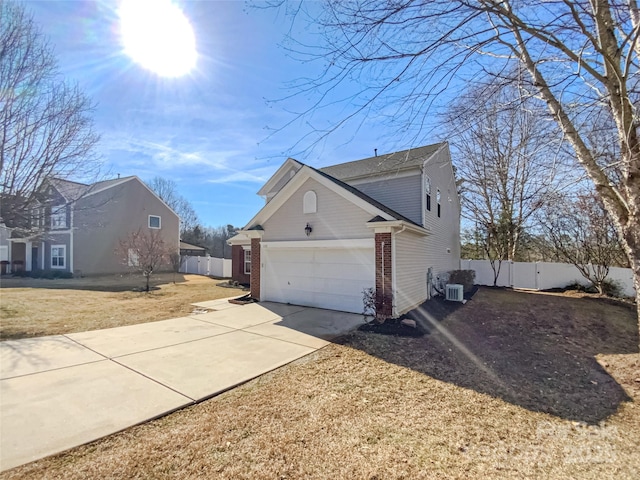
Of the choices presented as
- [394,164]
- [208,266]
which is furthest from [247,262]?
[394,164]

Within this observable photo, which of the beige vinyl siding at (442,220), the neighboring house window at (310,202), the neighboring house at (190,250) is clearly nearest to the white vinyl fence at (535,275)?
the beige vinyl siding at (442,220)

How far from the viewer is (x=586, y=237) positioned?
1462cm

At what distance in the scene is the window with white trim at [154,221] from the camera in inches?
1056

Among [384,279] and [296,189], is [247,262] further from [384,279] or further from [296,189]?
[384,279]

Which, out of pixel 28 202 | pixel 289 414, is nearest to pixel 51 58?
pixel 28 202

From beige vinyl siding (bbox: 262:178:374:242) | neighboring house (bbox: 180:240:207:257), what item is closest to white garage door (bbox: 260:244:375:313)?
beige vinyl siding (bbox: 262:178:374:242)

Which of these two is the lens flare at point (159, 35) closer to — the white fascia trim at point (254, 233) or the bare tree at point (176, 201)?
the white fascia trim at point (254, 233)

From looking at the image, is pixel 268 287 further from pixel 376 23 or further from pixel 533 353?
pixel 376 23

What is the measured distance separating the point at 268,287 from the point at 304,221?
3.20 metres

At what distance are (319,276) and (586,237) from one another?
44.8 ft

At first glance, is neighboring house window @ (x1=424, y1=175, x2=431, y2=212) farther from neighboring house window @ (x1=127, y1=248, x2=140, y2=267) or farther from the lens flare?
neighboring house window @ (x1=127, y1=248, x2=140, y2=267)

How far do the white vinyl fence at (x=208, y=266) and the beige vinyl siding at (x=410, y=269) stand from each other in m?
16.9

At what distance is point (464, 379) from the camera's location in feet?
16.3

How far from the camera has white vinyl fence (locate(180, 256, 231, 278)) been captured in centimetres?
2475
